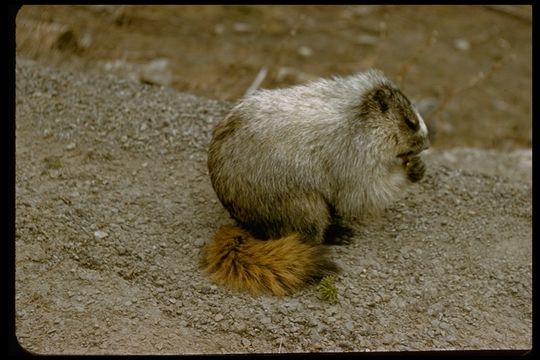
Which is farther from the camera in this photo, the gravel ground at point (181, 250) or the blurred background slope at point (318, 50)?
the blurred background slope at point (318, 50)

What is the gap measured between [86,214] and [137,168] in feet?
1.89

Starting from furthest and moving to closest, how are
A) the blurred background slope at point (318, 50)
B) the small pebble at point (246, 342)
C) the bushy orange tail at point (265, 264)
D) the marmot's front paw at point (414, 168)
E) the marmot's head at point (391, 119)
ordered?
the blurred background slope at point (318, 50) < the marmot's front paw at point (414, 168) < the marmot's head at point (391, 119) < the bushy orange tail at point (265, 264) < the small pebble at point (246, 342)

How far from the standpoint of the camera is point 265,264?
140 inches

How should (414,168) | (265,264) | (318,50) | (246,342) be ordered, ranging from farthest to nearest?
(318,50) < (414,168) < (265,264) < (246,342)

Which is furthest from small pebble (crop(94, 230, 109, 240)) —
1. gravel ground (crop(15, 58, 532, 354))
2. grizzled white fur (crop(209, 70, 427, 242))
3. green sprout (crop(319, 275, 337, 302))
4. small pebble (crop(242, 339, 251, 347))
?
green sprout (crop(319, 275, 337, 302))

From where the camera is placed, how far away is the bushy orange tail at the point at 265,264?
11.7 ft

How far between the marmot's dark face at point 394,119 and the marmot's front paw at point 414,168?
0.17 meters

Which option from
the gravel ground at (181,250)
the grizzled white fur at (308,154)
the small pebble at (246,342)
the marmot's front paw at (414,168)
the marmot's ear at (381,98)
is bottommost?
the small pebble at (246,342)

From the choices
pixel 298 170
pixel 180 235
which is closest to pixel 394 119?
pixel 298 170

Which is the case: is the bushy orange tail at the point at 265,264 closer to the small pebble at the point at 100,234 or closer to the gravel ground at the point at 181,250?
the gravel ground at the point at 181,250

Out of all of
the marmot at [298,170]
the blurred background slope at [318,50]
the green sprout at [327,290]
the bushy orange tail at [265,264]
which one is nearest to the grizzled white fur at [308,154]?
the marmot at [298,170]

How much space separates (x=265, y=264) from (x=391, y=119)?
3.97 feet

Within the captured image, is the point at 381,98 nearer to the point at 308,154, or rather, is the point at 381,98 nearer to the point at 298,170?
the point at 308,154

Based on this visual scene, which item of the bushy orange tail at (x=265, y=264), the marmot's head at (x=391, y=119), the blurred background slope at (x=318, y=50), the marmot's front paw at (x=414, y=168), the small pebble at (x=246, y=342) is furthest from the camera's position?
the blurred background slope at (x=318, y=50)
